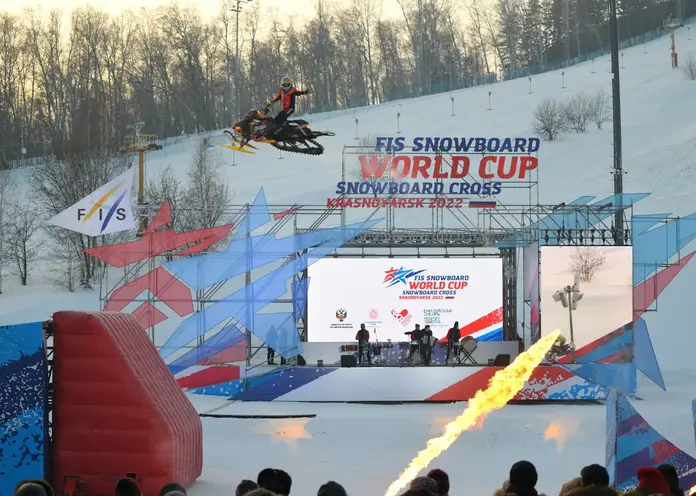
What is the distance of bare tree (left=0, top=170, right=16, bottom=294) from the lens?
47.1m

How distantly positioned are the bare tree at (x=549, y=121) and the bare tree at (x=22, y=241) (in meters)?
27.3

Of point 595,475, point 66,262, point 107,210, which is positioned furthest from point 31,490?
point 66,262

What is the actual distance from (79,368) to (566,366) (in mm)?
14250

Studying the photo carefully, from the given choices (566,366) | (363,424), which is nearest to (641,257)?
(566,366)

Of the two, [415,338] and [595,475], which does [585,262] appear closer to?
[415,338]

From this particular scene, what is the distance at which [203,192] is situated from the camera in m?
48.3

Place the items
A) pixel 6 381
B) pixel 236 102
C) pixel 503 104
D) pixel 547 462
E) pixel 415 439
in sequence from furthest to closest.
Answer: pixel 236 102 → pixel 503 104 → pixel 415 439 → pixel 547 462 → pixel 6 381

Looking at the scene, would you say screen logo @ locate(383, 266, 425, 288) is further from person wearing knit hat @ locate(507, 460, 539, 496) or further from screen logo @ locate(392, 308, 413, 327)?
person wearing knit hat @ locate(507, 460, 539, 496)

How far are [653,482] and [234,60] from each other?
69.7m

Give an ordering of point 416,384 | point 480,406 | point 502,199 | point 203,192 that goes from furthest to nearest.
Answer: point 502,199 → point 203,192 → point 416,384 → point 480,406

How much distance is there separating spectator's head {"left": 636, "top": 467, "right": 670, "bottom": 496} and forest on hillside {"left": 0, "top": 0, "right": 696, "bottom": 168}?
1935 inches

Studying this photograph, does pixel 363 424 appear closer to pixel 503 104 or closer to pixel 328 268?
pixel 328 268

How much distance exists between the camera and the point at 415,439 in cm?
1834

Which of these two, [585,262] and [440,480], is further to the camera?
[585,262]
